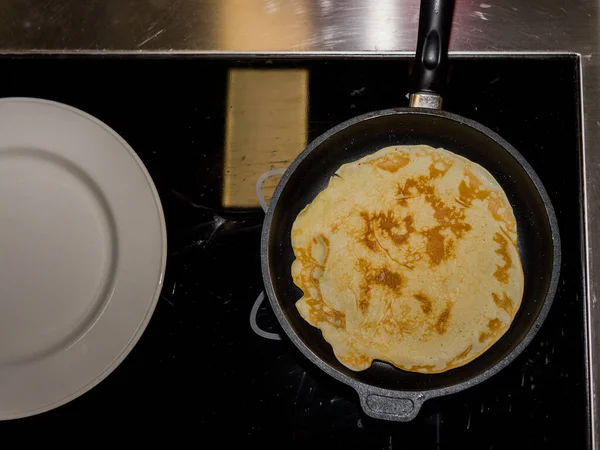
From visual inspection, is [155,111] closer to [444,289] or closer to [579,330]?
[444,289]

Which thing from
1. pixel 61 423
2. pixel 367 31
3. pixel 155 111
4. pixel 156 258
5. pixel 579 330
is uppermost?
pixel 367 31

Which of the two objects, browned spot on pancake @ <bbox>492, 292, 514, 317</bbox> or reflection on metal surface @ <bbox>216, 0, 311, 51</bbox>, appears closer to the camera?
browned spot on pancake @ <bbox>492, 292, 514, 317</bbox>

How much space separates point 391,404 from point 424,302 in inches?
7.8

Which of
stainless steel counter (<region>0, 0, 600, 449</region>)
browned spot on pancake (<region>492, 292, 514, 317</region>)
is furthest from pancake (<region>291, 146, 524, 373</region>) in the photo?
stainless steel counter (<region>0, 0, 600, 449</region>)

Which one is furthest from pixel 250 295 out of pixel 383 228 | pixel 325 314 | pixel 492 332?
pixel 492 332

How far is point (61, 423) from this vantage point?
41.6 inches

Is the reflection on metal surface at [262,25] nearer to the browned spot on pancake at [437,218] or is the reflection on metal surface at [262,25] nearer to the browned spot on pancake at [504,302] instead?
the browned spot on pancake at [437,218]

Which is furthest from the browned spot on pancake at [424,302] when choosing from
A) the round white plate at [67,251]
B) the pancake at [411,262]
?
the round white plate at [67,251]

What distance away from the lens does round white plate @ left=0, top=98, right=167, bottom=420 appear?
3.30ft

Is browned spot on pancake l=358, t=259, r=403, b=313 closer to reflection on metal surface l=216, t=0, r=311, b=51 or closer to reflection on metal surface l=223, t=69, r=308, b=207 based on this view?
reflection on metal surface l=223, t=69, r=308, b=207

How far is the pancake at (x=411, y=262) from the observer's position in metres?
1.00

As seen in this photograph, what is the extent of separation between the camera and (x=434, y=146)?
1067 millimetres

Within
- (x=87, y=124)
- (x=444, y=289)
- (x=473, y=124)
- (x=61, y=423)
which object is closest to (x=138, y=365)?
(x=61, y=423)

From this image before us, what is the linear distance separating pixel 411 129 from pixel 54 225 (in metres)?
0.67
